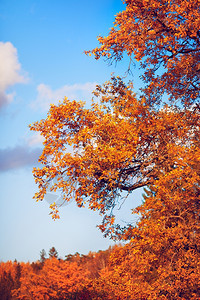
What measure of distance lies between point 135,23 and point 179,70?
213 centimetres

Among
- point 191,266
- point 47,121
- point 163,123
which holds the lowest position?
point 191,266

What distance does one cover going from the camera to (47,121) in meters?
11.9

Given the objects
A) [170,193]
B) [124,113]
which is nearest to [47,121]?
[124,113]

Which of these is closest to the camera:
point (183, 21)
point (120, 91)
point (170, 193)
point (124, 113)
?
point (183, 21)

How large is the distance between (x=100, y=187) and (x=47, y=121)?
299 cm

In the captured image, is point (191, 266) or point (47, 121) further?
point (47, 121)

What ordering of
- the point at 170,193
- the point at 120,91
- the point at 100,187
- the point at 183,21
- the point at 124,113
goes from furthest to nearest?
the point at 120,91
the point at 124,113
the point at 100,187
the point at 170,193
the point at 183,21

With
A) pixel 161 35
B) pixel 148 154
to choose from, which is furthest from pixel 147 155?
pixel 161 35

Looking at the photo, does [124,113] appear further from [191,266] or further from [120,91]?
[191,266]

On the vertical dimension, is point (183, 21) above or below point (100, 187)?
above

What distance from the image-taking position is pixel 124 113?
12.5 m

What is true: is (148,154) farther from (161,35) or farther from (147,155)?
(161,35)

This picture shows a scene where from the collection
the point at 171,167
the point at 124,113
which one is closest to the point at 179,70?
the point at 124,113

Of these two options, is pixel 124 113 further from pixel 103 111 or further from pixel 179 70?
pixel 179 70
